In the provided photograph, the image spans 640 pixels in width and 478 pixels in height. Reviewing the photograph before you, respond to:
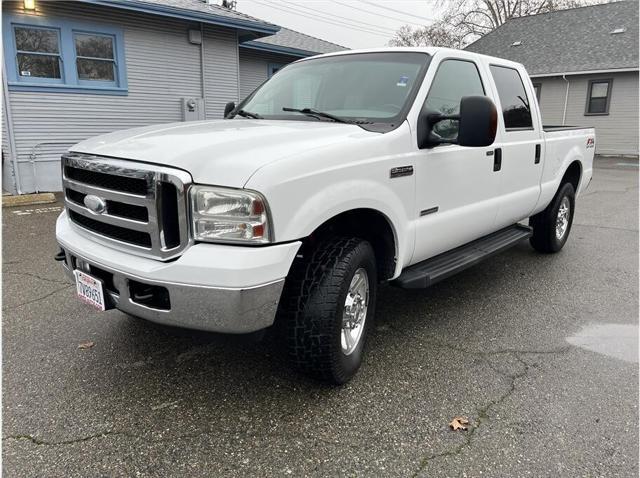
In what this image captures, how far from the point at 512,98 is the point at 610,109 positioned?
2002cm

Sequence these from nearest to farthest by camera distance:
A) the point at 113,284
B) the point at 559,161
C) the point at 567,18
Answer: the point at 113,284
the point at 559,161
the point at 567,18

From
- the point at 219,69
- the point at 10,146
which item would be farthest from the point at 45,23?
the point at 219,69

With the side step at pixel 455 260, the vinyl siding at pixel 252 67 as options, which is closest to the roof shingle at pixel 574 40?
the vinyl siding at pixel 252 67

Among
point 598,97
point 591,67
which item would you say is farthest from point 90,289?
point 598,97

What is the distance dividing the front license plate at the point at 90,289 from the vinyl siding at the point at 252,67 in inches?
475

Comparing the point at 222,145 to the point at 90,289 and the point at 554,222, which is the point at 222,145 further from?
the point at 554,222

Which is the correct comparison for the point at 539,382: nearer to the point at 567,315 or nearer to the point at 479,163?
the point at 567,315

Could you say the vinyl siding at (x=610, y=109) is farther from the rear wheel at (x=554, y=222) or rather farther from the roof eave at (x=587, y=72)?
the rear wheel at (x=554, y=222)

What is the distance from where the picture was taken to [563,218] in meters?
6.06

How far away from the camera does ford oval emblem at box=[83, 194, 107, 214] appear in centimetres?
271

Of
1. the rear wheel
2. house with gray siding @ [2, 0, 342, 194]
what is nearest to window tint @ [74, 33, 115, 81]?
house with gray siding @ [2, 0, 342, 194]

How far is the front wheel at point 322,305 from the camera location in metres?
2.64

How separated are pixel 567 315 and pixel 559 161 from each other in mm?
1979

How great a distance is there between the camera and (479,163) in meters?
3.87
